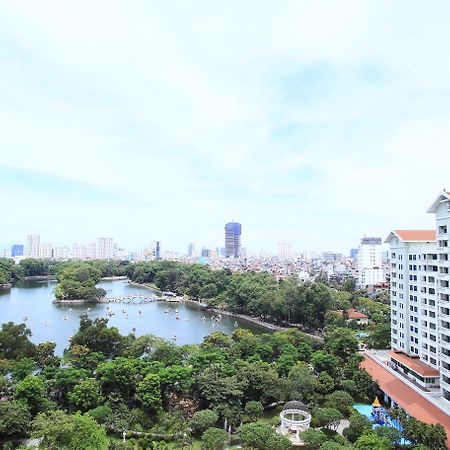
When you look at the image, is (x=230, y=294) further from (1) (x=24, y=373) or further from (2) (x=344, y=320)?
(1) (x=24, y=373)

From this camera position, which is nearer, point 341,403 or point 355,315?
point 341,403

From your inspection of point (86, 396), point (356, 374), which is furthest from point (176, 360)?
point (356, 374)

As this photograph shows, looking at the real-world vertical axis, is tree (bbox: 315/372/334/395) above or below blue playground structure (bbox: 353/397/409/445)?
above

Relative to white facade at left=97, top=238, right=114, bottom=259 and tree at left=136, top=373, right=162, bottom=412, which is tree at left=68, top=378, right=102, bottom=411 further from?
white facade at left=97, top=238, right=114, bottom=259

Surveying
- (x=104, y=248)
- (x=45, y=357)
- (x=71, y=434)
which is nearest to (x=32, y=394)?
(x=71, y=434)

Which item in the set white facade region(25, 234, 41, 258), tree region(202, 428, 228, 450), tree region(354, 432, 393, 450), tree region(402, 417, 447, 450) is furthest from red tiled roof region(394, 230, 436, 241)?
white facade region(25, 234, 41, 258)

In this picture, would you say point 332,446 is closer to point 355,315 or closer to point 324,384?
point 324,384

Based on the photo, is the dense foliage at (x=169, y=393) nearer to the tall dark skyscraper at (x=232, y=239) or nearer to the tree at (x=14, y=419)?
the tree at (x=14, y=419)
